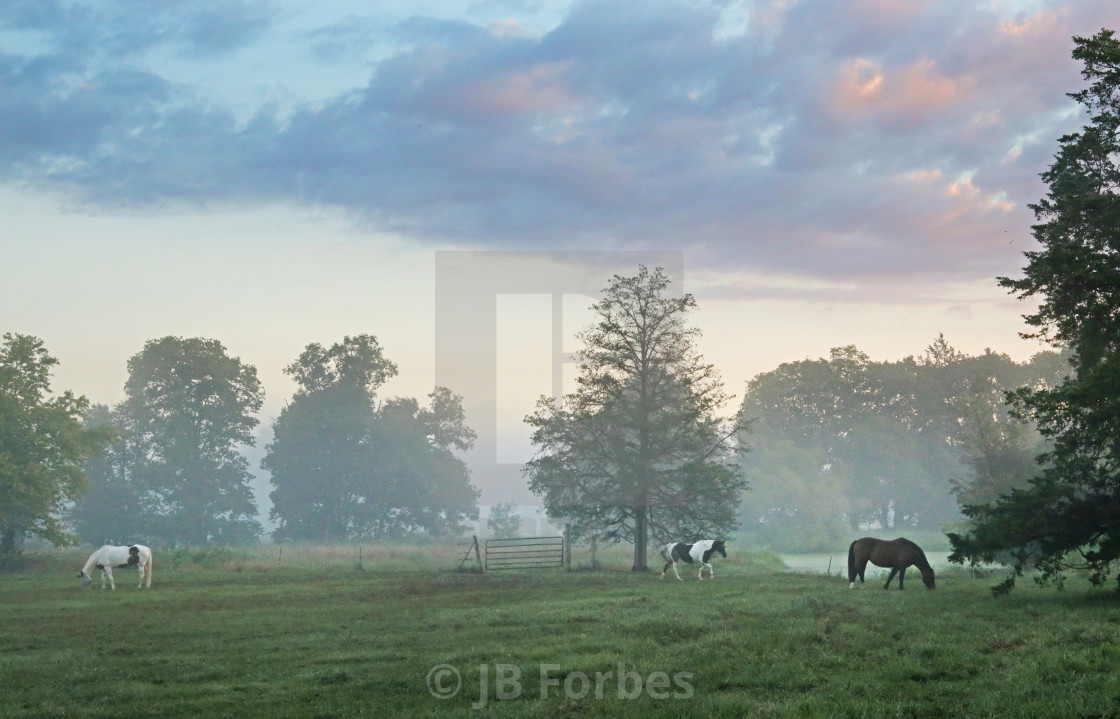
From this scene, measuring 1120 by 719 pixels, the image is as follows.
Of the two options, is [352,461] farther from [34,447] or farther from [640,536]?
[640,536]

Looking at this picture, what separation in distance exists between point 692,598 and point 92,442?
38.8 metres

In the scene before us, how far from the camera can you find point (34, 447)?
43.9 metres

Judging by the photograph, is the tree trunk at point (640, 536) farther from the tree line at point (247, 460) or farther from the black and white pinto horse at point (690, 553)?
the tree line at point (247, 460)

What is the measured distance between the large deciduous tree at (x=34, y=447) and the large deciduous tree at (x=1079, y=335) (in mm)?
42676

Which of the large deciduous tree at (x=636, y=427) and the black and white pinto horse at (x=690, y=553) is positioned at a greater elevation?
the large deciduous tree at (x=636, y=427)

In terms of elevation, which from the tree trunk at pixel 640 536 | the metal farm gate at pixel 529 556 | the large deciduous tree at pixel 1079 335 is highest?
the large deciduous tree at pixel 1079 335

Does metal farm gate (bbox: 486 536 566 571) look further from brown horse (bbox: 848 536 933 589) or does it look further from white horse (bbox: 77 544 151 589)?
brown horse (bbox: 848 536 933 589)

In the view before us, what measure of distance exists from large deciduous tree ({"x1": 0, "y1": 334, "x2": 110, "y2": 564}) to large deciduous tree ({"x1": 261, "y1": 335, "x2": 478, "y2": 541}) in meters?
29.7

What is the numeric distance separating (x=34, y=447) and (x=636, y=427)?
32.0 m

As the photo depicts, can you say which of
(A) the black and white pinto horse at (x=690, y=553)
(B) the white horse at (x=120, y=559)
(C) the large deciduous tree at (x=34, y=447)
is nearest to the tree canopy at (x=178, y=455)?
(C) the large deciduous tree at (x=34, y=447)

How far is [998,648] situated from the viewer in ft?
43.7

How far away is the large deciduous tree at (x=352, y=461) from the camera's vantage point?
76.7 m

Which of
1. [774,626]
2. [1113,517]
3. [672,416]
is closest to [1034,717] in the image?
[774,626]

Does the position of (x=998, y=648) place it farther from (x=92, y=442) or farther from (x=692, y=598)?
(x=92, y=442)
